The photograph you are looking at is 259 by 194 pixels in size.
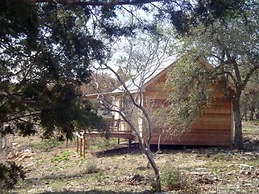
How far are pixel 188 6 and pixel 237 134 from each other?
1150cm

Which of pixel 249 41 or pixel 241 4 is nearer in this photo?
pixel 241 4

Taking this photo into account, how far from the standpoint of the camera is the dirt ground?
879 cm

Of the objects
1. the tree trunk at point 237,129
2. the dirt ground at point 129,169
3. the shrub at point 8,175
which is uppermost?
the tree trunk at point 237,129

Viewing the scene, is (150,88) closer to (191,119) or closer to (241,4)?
(191,119)

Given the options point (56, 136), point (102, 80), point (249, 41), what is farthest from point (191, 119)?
point (56, 136)

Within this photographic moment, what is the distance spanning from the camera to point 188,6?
660 centimetres

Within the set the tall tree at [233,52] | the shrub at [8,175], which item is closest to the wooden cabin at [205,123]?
the tall tree at [233,52]

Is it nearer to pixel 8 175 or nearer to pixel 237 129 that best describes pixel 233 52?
pixel 237 129

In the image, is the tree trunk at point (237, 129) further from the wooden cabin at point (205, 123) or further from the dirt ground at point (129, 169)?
the wooden cabin at point (205, 123)

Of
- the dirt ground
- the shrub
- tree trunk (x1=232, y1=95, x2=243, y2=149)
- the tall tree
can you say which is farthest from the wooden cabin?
the shrub

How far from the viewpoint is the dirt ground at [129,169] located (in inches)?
346

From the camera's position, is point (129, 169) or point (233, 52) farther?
point (233, 52)

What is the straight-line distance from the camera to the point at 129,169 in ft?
42.5

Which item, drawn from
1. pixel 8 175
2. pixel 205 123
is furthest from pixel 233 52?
pixel 8 175
